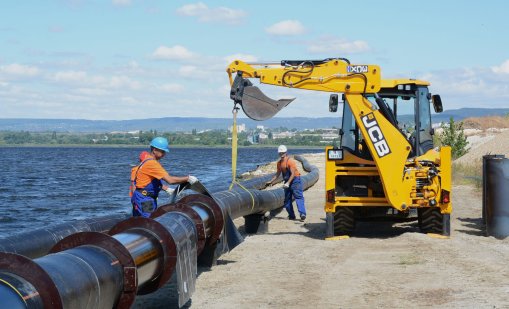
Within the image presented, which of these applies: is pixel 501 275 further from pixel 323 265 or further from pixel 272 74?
pixel 272 74

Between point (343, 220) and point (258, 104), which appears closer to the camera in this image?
point (258, 104)

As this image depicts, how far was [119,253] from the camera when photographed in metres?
6.98

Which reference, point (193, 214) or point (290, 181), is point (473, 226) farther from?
point (193, 214)

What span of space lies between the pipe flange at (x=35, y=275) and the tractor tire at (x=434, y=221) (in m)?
9.92

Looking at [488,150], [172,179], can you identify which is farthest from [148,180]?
[488,150]

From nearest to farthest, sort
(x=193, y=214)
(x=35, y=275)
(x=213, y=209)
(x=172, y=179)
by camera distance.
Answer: (x=35, y=275) → (x=193, y=214) → (x=172, y=179) → (x=213, y=209)

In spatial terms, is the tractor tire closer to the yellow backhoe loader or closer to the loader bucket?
the yellow backhoe loader

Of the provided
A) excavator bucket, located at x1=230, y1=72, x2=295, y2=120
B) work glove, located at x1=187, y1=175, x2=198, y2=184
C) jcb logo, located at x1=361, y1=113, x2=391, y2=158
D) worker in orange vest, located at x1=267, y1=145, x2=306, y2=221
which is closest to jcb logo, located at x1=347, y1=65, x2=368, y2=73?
jcb logo, located at x1=361, y1=113, x2=391, y2=158

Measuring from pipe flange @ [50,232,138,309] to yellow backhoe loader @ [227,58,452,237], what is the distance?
706 centimetres

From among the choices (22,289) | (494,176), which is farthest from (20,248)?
(494,176)

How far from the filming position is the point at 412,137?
14.9 metres

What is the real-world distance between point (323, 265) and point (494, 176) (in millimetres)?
4582

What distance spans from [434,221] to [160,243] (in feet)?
24.1

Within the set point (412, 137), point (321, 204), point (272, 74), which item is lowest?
point (321, 204)
